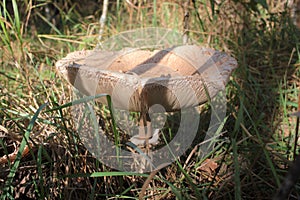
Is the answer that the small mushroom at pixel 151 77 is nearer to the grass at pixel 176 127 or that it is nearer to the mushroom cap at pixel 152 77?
the mushroom cap at pixel 152 77

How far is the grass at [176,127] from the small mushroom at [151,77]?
0.14 meters

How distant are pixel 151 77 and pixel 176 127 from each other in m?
0.86

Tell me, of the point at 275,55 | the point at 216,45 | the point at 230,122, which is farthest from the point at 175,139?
the point at 275,55

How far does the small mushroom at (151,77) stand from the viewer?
50.3 inches

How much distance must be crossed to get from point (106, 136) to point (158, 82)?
0.73m

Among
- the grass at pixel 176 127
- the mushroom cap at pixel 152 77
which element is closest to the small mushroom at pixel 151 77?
the mushroom cap at pixel 152 77

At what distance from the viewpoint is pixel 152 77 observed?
1.32m

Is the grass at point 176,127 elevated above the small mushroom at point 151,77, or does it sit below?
below

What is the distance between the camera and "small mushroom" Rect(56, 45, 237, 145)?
1.28 meters

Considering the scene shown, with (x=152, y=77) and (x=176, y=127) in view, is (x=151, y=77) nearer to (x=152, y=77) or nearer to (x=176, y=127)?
(x=152, y=77)

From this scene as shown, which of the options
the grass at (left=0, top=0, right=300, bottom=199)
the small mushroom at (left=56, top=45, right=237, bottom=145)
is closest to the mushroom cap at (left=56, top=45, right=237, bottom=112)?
the small mushroom at (left=56, top=45, right=237, bottom=145)

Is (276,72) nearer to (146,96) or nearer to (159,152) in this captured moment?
(159,152)

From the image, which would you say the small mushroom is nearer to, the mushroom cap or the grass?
the mushroom cap

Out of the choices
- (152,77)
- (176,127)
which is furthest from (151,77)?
(176,127)
